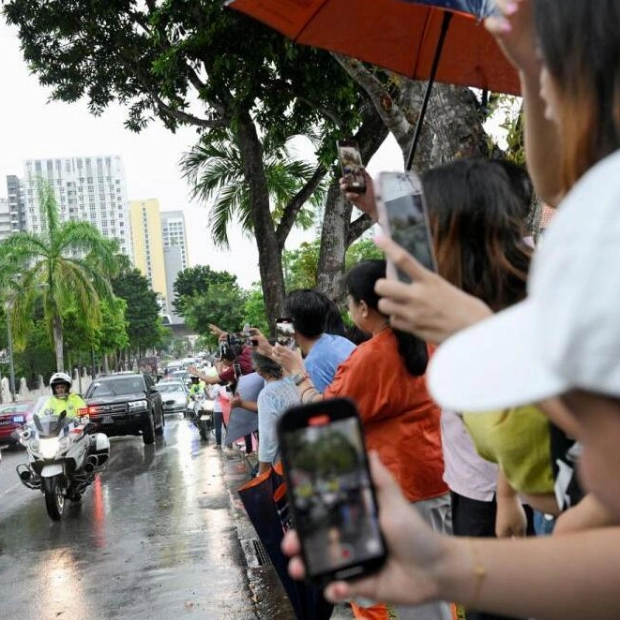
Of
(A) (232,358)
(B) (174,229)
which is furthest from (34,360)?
(B) (174,229)

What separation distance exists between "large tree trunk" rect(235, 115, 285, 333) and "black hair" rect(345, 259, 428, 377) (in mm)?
8025

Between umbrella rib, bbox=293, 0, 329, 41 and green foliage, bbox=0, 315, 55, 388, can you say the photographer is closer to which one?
umbrella rib, bbox=293, 0, 329, 41

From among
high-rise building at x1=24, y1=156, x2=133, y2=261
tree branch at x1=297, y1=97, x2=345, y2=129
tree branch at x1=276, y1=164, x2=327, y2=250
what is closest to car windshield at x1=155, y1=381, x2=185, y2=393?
tree branch at x1=276, y1=164, x2=327, y2=250

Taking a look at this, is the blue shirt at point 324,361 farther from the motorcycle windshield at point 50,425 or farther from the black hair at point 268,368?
the motorcycle windshield at point 50,425

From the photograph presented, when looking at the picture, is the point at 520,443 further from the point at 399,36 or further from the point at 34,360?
the point at 34,360

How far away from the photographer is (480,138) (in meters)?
4.11

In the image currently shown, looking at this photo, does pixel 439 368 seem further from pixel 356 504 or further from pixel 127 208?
pixel 127 208

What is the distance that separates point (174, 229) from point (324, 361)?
7137 inches

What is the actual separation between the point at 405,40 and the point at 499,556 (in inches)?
121

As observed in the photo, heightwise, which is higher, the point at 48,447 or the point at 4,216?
the point at 4,216

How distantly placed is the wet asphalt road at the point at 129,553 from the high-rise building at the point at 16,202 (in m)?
85.1

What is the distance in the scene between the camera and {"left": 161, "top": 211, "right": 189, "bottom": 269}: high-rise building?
6983 inches

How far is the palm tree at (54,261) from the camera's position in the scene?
32.2 m

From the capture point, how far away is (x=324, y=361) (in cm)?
414
